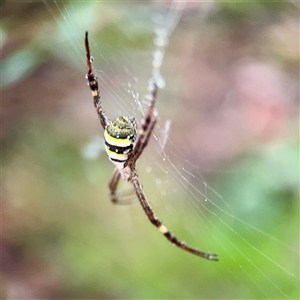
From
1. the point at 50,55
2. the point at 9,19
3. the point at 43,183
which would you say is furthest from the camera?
the point at 43,183

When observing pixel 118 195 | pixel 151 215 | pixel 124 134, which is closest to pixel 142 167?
pixel 118 195

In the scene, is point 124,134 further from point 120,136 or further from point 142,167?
point 142,167

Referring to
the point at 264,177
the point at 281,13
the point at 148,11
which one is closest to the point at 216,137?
the point at 264,177

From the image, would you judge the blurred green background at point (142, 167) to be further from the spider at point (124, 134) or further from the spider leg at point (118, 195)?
the spider at point (124, 134)

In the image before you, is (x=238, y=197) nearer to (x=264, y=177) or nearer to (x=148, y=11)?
(x=264, y=177)

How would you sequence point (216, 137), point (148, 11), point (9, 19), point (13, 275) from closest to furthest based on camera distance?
point (9, 19), point (148, 11), point (13, 275), point (216, 137)

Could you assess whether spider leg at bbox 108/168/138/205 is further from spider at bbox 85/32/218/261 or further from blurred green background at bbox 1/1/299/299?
spider at bbox 85/32/218/261
